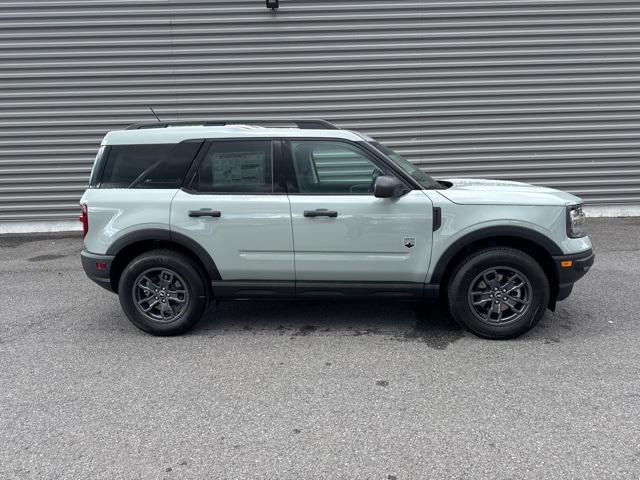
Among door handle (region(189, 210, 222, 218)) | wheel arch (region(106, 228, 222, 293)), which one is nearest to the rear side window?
door handle (region(189, 210, 222, 218))

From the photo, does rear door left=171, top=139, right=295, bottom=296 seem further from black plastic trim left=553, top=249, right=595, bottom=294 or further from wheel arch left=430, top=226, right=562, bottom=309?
black plastic trim left=553, top=249, right=595, bottom=294

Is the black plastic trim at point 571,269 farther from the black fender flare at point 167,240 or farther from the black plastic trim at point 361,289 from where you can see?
the black fender flare at point 167,240

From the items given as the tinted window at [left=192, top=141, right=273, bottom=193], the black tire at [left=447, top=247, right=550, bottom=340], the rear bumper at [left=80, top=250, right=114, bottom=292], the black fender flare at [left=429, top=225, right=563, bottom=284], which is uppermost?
the tinted window at [left=192, top=141, right=273, bottom=193]

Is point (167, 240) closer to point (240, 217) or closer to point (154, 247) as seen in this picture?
point (154, 247)

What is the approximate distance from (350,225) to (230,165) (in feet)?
3.82

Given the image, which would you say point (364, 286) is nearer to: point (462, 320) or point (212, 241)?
point (462, 320)

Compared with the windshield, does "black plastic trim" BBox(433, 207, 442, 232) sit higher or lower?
lower

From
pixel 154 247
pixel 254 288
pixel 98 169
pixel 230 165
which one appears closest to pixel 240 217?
pixel 230 165

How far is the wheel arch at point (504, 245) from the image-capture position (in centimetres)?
405

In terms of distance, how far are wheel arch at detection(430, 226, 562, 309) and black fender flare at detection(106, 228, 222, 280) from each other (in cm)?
191

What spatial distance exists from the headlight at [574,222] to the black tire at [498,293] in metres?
0.39

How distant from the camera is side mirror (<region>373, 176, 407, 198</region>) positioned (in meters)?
3.97

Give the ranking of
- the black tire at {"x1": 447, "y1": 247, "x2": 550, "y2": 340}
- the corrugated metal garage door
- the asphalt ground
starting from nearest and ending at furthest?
1. the asphalt ground
2. the black tire at {"x1": 447, "y1": 247, "x2": 550, "y2": 340}
3. the corrugated metal garage door

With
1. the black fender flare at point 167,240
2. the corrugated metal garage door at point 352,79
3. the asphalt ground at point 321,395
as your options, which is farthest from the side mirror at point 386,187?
the corrugated metal garage door at point 352,79
